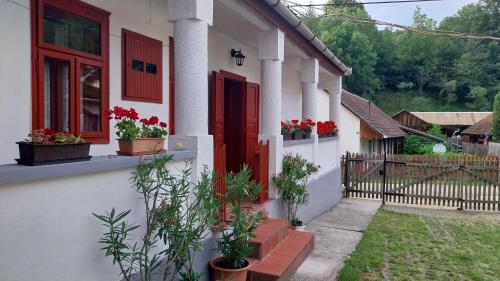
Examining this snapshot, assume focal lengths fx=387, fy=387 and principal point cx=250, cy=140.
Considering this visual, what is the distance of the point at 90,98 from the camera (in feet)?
14.9

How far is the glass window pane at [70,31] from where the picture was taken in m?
3.94

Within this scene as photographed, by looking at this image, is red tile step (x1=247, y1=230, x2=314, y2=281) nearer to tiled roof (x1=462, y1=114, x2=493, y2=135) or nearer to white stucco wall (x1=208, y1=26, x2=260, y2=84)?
white stucco wall (x1=208, y1=26, x2=260, y2=84)

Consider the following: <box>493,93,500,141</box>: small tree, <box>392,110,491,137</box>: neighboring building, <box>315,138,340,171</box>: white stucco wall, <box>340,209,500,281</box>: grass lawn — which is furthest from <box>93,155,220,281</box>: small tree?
<box>392,110,491,137</box>: neighboring building

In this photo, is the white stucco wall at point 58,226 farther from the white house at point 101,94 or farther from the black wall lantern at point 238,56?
the black wall lantern at point 238,56

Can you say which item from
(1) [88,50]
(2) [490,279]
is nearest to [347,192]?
(2) [490,279]

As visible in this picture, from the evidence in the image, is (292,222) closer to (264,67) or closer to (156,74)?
(264,67)

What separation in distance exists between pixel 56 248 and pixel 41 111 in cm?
185

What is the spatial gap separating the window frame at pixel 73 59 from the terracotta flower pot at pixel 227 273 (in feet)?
6.63

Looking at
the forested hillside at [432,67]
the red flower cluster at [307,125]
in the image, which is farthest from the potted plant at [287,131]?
the forested hillside at [432,67]

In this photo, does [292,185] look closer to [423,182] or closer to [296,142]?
[296,142]

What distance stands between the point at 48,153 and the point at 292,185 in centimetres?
474

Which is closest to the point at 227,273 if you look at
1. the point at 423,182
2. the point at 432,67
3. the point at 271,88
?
the point at 271,88

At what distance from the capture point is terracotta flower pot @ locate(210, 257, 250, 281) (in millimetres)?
4105

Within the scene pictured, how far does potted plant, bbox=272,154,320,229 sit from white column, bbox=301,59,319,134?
79.4 inches
